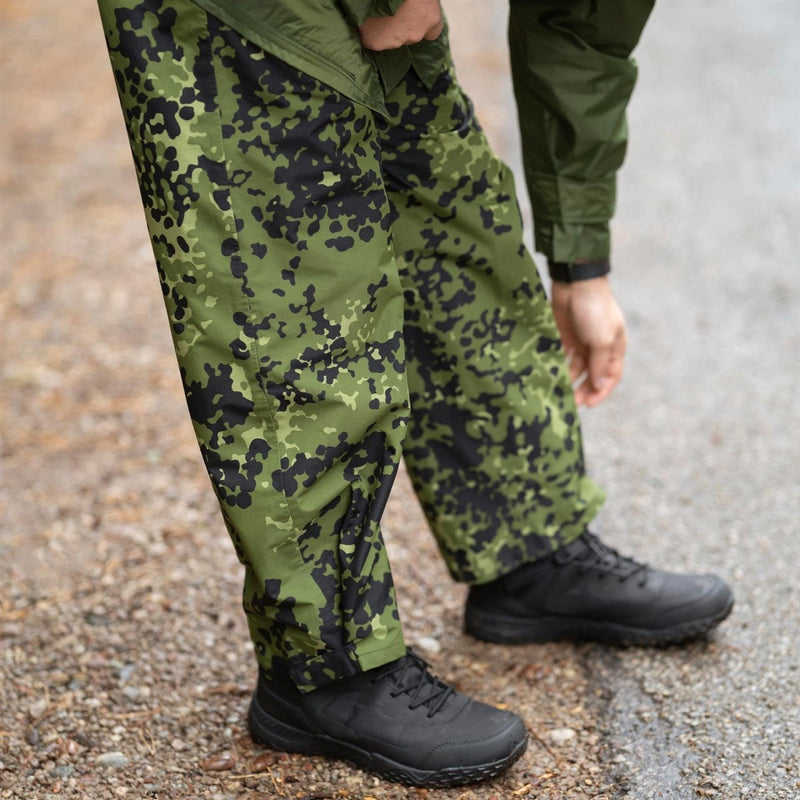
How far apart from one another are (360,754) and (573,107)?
3.66 ft

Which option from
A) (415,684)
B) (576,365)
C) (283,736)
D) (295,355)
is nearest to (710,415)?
(576,365)

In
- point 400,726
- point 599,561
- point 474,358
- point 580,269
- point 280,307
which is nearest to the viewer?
point 280,307

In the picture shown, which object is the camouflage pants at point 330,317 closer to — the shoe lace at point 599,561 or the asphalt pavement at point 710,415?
the shoe lace at point 599,561

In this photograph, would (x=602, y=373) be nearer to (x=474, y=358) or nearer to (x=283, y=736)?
(x=474, y=358)

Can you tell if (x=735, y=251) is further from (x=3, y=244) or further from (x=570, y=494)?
(x=3, y=244)

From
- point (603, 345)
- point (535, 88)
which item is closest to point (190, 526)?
point (603, 345)

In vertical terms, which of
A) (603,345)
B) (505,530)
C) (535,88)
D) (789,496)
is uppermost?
(535,88)

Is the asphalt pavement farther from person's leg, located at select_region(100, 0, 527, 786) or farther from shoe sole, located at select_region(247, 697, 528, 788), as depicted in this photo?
person's leg, located at select_region(100, 0, 527, 786)

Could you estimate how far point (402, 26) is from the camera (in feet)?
4.93

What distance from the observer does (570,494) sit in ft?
6.64

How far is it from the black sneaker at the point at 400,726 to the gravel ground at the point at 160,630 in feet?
0.13

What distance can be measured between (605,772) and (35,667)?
1.08 meters

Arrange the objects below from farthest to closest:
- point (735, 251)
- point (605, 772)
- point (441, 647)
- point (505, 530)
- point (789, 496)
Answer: point (735, 251) → point (789, 496) → point (441, 647) → point (505, 530) → point (605, 772)

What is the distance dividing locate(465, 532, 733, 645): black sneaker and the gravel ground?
47 millimetres
